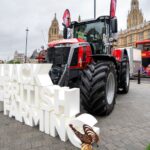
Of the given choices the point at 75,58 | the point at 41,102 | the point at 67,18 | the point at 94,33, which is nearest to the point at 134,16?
the point at 67,18

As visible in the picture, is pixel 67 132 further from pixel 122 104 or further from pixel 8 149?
pixel 122 104

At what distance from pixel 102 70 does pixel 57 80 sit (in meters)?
1.20

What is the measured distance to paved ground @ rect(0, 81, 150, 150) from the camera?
130 inches

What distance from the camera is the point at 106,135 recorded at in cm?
378

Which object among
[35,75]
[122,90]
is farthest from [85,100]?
[122,90]

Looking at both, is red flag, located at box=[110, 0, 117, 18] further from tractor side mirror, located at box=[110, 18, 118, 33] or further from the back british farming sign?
the back british farming sign

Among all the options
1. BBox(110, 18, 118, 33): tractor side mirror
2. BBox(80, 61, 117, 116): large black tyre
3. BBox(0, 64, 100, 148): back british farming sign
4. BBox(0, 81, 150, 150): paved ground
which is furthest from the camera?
BBox(110, 18, 118, 33): tractor side mirror

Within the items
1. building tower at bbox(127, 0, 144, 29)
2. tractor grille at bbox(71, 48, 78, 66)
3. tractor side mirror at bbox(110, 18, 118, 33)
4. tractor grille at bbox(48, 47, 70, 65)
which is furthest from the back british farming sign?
building tower at bbox(127, 0, 144, 29)

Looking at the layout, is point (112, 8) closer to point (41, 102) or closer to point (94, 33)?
point (94, 33)

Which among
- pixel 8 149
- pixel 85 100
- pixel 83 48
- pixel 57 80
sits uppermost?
pixel 83 48

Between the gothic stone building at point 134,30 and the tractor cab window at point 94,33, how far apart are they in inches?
1808

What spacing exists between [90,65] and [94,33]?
1.91 metres

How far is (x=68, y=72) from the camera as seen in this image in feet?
15.9

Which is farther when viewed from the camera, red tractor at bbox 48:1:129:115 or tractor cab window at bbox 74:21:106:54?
tractor cab window at bbox 74:21:106:54
